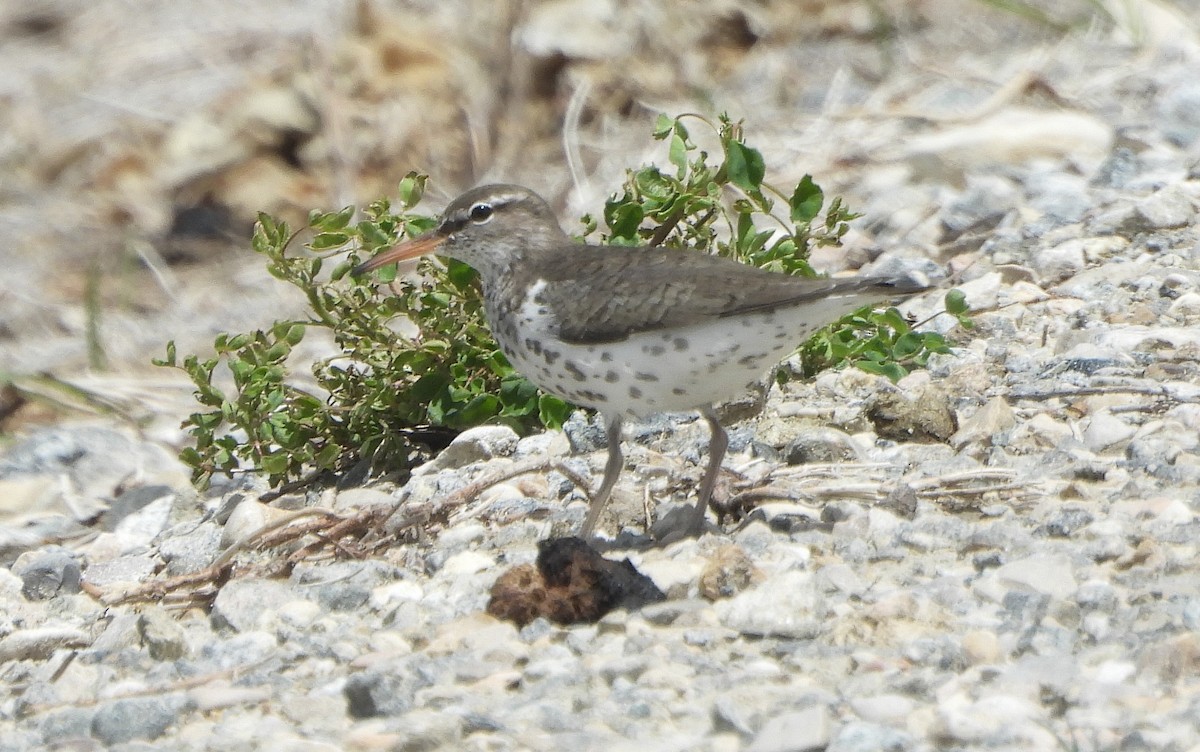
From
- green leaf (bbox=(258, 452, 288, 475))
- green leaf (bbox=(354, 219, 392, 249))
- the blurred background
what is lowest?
green leaf (bbox=(258, 452, 288, 475))

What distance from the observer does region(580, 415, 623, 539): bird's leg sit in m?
5.25

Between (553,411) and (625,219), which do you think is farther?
(553,411)

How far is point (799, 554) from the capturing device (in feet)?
15.6

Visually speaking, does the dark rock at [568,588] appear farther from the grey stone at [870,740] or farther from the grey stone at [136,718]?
the grey stone at [870,740]

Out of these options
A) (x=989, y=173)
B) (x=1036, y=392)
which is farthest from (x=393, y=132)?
(x=1036, y=392)

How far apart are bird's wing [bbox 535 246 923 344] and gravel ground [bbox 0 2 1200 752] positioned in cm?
64

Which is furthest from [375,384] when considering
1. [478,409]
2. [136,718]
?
[136,718]

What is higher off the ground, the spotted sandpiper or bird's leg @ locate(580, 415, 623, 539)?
the spotted sandpiper

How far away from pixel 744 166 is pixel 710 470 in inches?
50.3

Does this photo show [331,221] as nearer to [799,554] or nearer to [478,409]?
[478,409]

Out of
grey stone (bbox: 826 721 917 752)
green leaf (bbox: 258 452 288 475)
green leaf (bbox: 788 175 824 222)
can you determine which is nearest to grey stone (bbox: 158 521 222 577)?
green leaf (bbox: 258 452 288 475)

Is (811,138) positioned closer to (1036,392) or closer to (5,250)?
(1036,392)

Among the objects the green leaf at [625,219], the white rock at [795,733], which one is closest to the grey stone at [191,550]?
the green leaf at [625,219]

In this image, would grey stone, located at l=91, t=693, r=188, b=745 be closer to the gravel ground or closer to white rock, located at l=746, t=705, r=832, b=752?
the gravel ground
